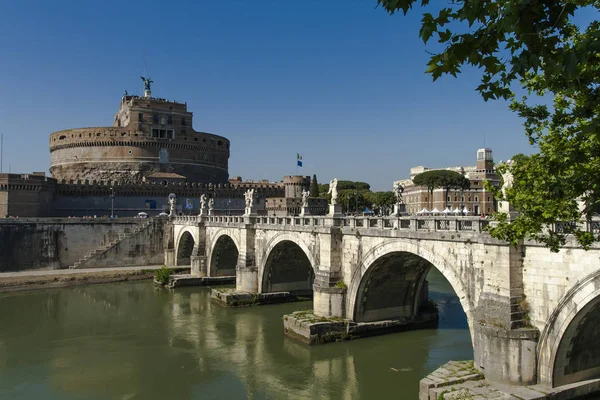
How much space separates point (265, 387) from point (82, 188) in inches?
1934

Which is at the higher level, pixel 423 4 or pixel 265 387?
pixel 423 4

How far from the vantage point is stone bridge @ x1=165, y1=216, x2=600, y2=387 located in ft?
40.9

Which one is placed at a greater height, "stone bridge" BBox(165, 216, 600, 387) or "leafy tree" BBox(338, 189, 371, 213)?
"leafy tree" BBox(338, 189, 371, 213)

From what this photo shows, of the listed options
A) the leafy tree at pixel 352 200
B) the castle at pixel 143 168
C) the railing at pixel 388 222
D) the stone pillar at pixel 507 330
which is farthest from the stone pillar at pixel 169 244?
the stone pillar at pixel 507 330

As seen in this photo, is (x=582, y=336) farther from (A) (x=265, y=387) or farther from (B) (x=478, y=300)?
(A) (x=265, y=387)

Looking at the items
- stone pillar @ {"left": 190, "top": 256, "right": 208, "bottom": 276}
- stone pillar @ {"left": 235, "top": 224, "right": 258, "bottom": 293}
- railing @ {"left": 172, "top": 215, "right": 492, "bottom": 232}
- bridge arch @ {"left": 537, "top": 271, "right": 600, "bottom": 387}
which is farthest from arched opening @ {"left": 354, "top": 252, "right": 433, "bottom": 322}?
stone pillar @ {"left": 190, "top": 256, "right": 208, "bottom": 276}

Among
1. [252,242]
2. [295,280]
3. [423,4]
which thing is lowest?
[295,280]

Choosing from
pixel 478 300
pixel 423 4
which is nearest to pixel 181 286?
pixel 478 300

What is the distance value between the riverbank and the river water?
705cm

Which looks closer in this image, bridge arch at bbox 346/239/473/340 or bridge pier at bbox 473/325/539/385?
bridge pier at bbox 473/325/539/385

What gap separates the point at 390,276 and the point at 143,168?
55476 millimetres

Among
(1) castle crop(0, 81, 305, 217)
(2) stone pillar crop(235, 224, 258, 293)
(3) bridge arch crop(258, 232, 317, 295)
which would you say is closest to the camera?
(3) bridge arch crop(258, 232, 317, 295)

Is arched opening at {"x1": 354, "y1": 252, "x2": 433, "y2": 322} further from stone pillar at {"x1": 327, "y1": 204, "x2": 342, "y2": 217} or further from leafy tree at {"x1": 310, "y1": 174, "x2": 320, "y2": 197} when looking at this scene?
leafy tree at {"x1": 310, "y1": 174, "x2": 320, "y2": 197}

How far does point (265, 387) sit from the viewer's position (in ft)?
55.7
